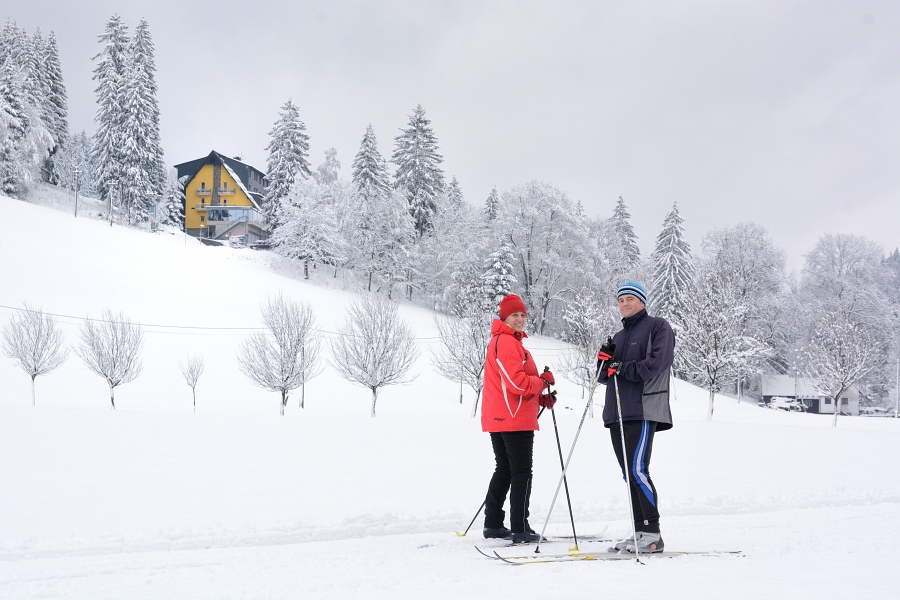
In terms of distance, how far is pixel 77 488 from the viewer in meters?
7.59

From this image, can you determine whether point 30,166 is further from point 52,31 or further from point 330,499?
point 330,499

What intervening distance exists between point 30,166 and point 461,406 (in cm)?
4009

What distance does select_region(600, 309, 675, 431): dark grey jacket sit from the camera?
4695 mm

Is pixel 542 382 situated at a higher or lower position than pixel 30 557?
higher

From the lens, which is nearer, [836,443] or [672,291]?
[836,443]

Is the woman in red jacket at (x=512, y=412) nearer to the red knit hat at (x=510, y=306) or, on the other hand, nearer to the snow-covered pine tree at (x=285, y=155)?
the red knit hat at (x=510, y=306)

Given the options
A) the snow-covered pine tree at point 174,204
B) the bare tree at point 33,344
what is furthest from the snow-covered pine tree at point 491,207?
the bare tree at point 33,344

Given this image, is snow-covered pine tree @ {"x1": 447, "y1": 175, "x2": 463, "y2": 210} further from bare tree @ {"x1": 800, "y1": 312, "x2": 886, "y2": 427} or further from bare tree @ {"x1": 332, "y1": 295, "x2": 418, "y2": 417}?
bare tree @ {"x1": 800, "y1": 312, "x2": 886, "y2": 427}

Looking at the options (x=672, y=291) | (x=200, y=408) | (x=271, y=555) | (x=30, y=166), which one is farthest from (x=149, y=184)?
(x=271, y=555)

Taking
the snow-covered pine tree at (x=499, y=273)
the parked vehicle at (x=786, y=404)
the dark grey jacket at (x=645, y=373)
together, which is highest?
the snow-covered pine tree at (x=499, y=273)

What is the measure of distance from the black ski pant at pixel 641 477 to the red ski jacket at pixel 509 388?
75 cm

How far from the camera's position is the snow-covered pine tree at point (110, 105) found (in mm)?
49438

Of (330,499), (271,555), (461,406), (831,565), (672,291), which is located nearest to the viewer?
(831,565)

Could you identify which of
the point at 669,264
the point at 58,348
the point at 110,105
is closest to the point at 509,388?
the point at 58,348
